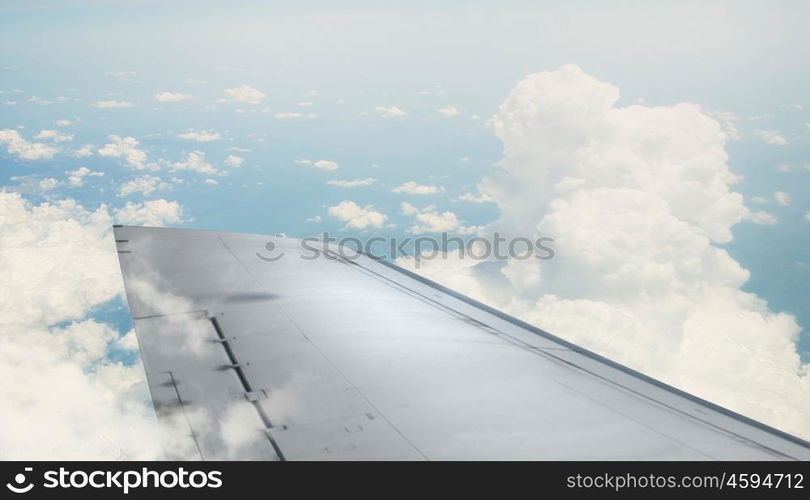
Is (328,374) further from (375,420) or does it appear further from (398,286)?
(398,286)

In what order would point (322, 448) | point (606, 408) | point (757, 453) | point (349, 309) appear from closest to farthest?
point (322, 448) < point (757, 453) < point (606, 408) < point (349, 309)

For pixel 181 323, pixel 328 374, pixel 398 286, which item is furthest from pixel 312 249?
pixel 328 374

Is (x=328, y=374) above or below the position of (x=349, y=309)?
below

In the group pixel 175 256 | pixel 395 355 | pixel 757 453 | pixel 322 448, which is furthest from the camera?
pixel 175 256

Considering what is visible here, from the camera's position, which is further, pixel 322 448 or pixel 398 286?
pixel 398 286

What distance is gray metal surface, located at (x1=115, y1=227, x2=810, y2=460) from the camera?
4.18 metres

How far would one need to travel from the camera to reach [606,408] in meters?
4.99

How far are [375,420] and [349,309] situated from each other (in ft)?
9.28

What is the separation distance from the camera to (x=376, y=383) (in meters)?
5.17

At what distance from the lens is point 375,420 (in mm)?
4480

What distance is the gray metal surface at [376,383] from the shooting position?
4.18 m
